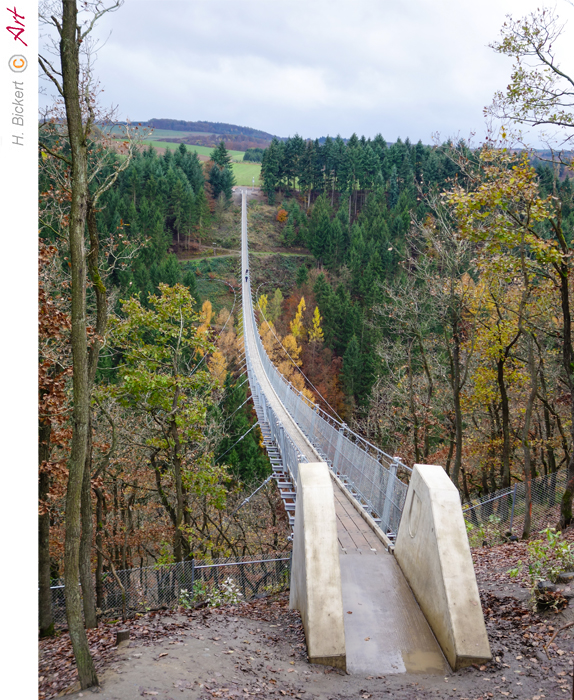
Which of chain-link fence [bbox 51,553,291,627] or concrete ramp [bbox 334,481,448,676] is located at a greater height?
concrete ramp [bbox 334,481,448,676]

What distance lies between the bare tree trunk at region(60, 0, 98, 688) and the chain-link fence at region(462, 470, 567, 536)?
8.08 meters

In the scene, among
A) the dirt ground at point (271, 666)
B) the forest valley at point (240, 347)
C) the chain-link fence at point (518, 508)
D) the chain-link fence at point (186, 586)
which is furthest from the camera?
the chain-link fence at point (518, 508)

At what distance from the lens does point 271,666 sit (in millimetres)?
4211

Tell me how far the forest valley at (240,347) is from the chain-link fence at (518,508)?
604 millimetres

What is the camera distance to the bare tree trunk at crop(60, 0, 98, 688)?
379 centimetres

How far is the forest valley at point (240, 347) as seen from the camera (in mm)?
→ 5794

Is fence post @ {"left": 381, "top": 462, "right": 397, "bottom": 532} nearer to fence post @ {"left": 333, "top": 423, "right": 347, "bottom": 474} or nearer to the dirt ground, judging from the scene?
the dirt ground

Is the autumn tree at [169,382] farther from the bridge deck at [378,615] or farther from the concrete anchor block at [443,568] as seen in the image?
the concrete anchor block at [443,568]

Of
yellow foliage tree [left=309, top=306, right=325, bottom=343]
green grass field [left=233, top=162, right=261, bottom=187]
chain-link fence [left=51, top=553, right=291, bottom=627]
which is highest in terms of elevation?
green grass field [left=233, top=162, right=261, bottom=187]

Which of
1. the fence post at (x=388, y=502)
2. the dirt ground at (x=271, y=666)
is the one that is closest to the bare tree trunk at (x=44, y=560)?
the dirt ground at (x=271, y=666)

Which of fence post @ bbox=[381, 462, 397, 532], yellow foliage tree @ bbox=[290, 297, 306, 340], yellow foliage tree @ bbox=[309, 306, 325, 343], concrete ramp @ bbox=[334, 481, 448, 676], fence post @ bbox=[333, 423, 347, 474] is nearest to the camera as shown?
concrete ramp @ bbox=[334, 481, 448, 676]

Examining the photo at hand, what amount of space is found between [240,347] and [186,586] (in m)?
26.3

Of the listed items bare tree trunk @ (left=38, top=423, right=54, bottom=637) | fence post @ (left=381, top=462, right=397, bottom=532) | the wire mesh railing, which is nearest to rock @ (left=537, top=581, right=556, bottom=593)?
the wire mesh railing

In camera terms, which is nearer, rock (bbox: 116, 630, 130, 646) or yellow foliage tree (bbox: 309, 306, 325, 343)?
rock (bbox: 116, 630, 130, 646)
